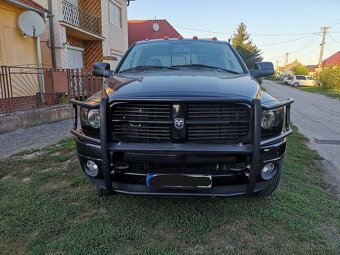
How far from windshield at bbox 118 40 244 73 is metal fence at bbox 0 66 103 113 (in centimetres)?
417

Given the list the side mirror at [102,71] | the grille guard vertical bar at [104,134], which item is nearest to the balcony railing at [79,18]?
the side mirror at [102,71]

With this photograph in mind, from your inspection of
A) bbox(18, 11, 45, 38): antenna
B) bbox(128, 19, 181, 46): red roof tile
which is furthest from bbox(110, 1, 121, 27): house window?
bbox(18, 11, 45, 38): antenna

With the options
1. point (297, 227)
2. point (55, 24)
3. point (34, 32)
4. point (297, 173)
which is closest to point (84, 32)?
point (55, 24)

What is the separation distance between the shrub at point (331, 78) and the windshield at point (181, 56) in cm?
2890

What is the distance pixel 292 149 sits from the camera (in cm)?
536

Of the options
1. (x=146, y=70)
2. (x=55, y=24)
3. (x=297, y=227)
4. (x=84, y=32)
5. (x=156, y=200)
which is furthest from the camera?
(x=84, y=32)

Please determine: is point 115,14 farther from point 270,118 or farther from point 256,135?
point 256,135

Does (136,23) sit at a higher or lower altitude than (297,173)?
higher

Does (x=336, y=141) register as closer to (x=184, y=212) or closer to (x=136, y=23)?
(x=184, y=212)

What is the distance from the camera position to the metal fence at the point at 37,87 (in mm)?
6789

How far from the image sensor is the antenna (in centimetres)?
Result: 879

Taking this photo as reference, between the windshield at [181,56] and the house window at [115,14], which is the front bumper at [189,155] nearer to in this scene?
the windshield at [181,56]

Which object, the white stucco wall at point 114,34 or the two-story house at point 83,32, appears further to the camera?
the white stucco wall at point 114,34

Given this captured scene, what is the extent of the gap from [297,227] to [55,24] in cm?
1124
